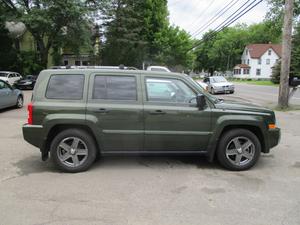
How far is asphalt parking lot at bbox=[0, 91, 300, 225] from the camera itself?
12.2 ft

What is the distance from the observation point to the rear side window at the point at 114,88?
17.4 feet

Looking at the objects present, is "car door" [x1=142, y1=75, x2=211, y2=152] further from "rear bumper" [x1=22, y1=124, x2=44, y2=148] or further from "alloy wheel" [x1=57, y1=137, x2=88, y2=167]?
"rear bumper" [x1=22, y1=124, x2=44, y2=148]

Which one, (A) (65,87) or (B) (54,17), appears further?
(B) (54,17)

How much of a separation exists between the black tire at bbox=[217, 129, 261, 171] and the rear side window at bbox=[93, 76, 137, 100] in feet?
5.94

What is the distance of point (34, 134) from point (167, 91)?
8.00 feet

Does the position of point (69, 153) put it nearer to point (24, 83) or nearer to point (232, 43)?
point (24, 83)

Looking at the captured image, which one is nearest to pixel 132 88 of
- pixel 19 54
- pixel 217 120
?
pixel 217 120

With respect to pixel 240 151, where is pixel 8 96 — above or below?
above

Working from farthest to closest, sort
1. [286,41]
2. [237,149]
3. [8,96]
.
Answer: [286,41], [8,96], [237,149]

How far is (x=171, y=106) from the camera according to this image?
5.30 metres

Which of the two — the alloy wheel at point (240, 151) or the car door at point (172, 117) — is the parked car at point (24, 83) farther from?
the alloy wheel at point (240, 151)

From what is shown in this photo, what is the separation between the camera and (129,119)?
5.23 m

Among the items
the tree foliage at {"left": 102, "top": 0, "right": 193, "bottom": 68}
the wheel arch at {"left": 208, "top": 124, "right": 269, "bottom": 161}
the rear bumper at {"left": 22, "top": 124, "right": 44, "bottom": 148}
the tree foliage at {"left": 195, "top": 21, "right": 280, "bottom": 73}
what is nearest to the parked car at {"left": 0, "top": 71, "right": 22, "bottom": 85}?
the tree foliage at {"left": 102, "top": 0, "right": 193, "bottom": 68}

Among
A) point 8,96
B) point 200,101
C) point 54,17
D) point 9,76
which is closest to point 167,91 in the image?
point 200,101
